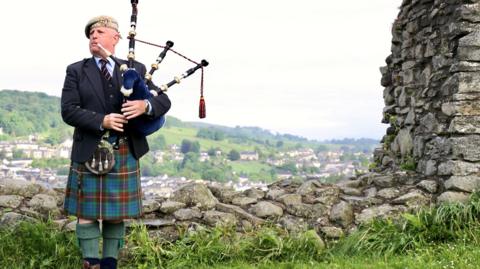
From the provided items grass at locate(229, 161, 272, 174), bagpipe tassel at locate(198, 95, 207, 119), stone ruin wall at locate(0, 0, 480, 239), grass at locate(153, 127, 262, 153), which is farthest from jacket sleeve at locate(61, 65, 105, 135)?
grass at locate(153, 127, 262, 153)

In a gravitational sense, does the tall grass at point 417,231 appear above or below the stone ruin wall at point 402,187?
below

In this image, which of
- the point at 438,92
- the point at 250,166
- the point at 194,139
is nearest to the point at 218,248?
the point at 438,92

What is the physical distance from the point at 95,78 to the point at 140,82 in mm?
404

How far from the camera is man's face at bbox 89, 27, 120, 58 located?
4.77 meters

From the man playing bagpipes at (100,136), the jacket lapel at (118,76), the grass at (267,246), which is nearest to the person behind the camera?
the man playing bagpipes at (100,136)

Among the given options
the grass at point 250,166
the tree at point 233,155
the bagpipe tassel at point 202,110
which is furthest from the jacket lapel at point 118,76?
the tree at point 233,155

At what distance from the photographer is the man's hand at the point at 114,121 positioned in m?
4.64

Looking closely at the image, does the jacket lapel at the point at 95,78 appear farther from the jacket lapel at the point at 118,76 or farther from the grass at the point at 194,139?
the grass at the point at 194,139

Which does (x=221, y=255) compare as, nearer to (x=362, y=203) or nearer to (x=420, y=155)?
(x=362, y=203)

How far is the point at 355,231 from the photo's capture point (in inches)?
248

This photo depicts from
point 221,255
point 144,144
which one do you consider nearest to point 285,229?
point 221,255

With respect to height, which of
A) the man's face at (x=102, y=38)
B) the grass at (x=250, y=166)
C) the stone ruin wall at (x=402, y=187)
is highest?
the man's face at (x=102, y=38)

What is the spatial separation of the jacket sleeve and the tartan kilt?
291mm

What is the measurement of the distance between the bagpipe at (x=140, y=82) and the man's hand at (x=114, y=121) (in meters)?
0.12
